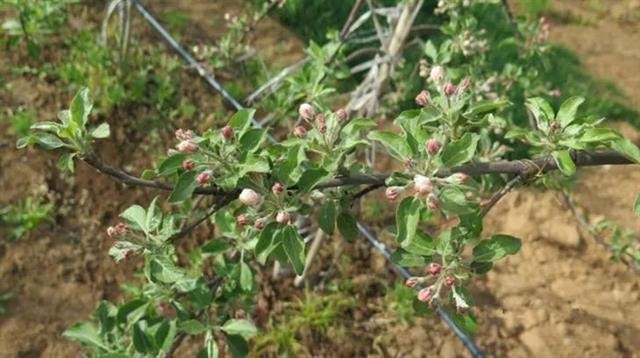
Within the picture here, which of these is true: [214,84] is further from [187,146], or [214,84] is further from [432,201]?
[432,201]

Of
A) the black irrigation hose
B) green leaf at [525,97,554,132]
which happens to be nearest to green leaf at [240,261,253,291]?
green leaf at [525,97,554,132]

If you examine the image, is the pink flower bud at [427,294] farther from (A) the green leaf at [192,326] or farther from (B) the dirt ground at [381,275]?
(B) the dirt ground at [381,275]

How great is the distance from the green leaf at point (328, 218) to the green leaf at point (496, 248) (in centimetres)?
34

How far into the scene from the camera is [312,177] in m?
A: 1.54

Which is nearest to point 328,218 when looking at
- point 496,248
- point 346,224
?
point 346,224

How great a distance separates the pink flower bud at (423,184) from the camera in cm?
140

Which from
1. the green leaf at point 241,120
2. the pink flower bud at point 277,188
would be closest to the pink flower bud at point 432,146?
the pink flower bud at point 277,188

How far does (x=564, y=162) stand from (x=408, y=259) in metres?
0.41

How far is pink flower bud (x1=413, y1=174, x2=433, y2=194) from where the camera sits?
4.60 feet

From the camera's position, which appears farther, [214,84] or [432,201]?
[214,84]

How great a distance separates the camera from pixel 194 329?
1.88m

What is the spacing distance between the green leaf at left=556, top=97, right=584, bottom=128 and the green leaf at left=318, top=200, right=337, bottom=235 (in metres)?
0.54

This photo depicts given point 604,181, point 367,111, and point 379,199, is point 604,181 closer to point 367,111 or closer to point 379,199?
point 379,199

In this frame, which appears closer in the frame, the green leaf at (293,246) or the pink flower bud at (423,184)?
the pink flower bud at (423,184)
